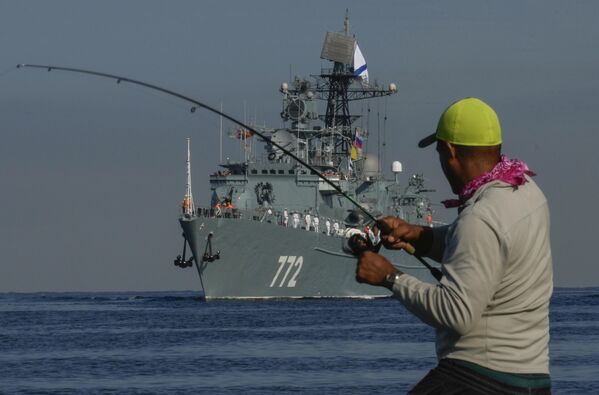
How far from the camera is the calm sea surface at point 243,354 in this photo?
23891 millimetres

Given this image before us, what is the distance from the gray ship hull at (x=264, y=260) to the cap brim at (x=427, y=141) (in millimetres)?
54397

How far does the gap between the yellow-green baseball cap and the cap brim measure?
159 mm

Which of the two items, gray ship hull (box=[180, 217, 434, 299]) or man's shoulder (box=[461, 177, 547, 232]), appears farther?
gray ship hull (box=[180, 217, 434, 299])

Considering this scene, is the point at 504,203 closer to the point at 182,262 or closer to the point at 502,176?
the point at 502,176

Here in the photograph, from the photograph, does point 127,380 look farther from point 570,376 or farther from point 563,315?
point 563,315

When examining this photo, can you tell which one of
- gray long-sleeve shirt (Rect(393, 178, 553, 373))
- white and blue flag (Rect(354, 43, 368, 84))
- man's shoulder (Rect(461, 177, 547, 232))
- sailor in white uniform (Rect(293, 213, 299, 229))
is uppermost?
white and blue flag (Rect(354, 43, 368, 84))

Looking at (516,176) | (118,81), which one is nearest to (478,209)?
(516,176)

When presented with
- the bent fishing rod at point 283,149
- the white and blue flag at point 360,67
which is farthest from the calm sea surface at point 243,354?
the white and blue flag at point 360,67

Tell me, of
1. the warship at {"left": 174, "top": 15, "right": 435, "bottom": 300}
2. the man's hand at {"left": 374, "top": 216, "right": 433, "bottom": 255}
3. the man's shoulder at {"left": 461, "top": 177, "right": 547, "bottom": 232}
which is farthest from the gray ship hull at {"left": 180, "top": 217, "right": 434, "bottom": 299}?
the man's shoulder at {"left": 461, "top": 177, "right": 547, "bottom": 232}

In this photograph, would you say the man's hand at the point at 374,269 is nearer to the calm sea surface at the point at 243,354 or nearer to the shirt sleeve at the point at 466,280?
the shirt sleeve at the point at 466,280

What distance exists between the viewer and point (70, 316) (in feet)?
197

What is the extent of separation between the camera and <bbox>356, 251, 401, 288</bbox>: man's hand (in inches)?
190

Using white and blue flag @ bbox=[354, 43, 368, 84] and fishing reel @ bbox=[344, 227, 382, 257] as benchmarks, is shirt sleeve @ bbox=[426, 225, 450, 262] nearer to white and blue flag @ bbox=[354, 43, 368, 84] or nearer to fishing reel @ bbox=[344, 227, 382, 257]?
fishing reel @ bbox=[344, 227, 382, 257]

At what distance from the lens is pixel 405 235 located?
549 centimetres
